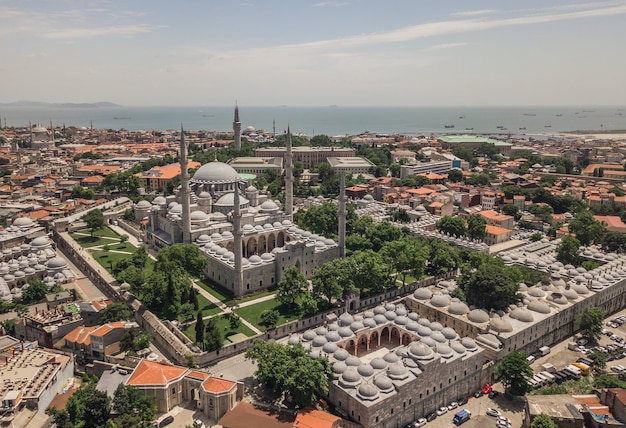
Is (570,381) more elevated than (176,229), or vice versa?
(176,229)

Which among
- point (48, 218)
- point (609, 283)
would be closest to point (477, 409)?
point (609, 283)

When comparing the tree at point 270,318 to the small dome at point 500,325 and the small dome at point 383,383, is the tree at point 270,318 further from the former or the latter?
the small dome at point 500,325

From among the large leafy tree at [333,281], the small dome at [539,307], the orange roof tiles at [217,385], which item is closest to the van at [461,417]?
the small dome at [539,307]

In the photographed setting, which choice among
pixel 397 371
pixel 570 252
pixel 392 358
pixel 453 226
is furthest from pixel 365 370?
pixel 453 226

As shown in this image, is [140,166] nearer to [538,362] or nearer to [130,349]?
[130,349]

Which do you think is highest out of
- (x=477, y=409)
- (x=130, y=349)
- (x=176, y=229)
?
(x=176, y=229)

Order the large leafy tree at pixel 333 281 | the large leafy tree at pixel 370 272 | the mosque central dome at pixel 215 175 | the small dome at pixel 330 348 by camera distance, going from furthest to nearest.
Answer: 1. the mosque central dome at pixel 215 175
2. the large leafy tree at pixel 370 272
3. the large leafy tree at pixel 333 281
4. the small dome at pixel 330 348
